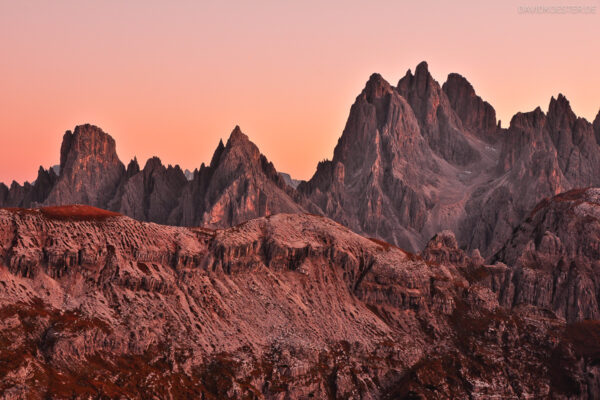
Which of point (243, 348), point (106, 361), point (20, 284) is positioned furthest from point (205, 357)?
point (20, 284)

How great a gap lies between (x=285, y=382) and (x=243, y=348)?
39.2 ft

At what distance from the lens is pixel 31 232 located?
193 meters

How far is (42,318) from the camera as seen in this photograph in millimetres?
177250

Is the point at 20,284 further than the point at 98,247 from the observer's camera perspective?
No

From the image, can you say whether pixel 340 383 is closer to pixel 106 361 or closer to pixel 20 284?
pixel 106 361

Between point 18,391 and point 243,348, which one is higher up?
point 243,348

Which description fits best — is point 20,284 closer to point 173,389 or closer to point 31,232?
point 31,232

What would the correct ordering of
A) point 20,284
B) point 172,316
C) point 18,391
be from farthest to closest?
point 172,316
point 20,284
point 18,391

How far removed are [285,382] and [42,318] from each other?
5044cm

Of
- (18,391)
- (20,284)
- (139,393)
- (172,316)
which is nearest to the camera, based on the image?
(18,391)

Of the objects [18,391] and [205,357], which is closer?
[18,391]

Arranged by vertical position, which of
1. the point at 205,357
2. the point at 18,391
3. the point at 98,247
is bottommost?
the point at 18,391

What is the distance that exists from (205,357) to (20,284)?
39052 mm

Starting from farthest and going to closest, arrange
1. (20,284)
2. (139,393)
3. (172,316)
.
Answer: (172,316) → (20,284) → (139,393)
